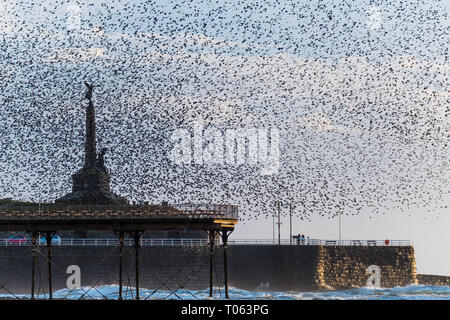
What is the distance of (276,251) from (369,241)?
1189 centimetres

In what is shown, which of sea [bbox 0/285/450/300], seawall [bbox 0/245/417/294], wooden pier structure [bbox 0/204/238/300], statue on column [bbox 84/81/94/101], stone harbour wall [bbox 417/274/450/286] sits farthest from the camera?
stone harbour wall [bbox 417/274/450/286]

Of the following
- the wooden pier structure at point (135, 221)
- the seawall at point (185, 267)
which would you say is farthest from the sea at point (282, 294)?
the wooden pier structure at point (135, 221)

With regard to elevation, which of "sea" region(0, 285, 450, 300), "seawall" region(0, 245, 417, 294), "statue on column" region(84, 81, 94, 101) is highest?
"statue on column" region(84, 81, 94, 101)

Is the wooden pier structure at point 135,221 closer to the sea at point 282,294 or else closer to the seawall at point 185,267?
the sea at point 282,294

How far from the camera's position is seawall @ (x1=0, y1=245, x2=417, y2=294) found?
108 meters

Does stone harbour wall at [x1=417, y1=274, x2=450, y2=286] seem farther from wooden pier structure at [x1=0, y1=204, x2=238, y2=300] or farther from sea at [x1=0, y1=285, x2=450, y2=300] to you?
wooden pier structure at [x1=0, y1=204, x2=238, y2=300]

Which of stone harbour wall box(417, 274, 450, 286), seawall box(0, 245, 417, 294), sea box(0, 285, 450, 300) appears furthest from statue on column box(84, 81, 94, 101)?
stone harbour wall box(417, 274, 450, 286)

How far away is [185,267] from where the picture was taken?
108062mm

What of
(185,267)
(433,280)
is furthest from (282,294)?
(433,280)

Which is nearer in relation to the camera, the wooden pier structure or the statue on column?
the wooden pier structure

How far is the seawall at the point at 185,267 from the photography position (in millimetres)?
107938

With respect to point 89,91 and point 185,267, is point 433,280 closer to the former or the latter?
point 185,267
